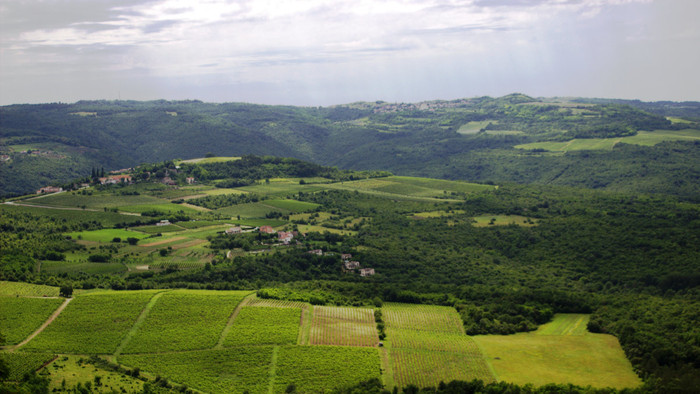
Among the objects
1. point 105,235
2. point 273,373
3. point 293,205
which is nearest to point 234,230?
point 105,235

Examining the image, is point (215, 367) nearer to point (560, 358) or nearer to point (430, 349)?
point (430, 349)

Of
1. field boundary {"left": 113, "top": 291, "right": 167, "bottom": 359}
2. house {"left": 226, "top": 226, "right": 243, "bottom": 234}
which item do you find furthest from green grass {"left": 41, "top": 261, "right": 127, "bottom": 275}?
house {"left": 226, "top": 226, "right": 243, "bottom": 234}

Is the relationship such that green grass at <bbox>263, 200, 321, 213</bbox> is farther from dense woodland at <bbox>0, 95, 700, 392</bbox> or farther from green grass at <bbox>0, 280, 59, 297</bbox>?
green grass at <bbox>0, 280, 59, 297</bbox>

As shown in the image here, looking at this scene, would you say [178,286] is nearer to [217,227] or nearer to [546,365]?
[217,227]

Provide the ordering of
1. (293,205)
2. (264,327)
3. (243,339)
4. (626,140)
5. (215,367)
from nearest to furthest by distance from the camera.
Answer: (215,367) → (243,339) → (264,327) → (293,205) → (626,140)

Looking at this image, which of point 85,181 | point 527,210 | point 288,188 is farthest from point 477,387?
point 85,181

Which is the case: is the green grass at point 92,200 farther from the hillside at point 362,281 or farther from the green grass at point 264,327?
the green grass at point 264,327
